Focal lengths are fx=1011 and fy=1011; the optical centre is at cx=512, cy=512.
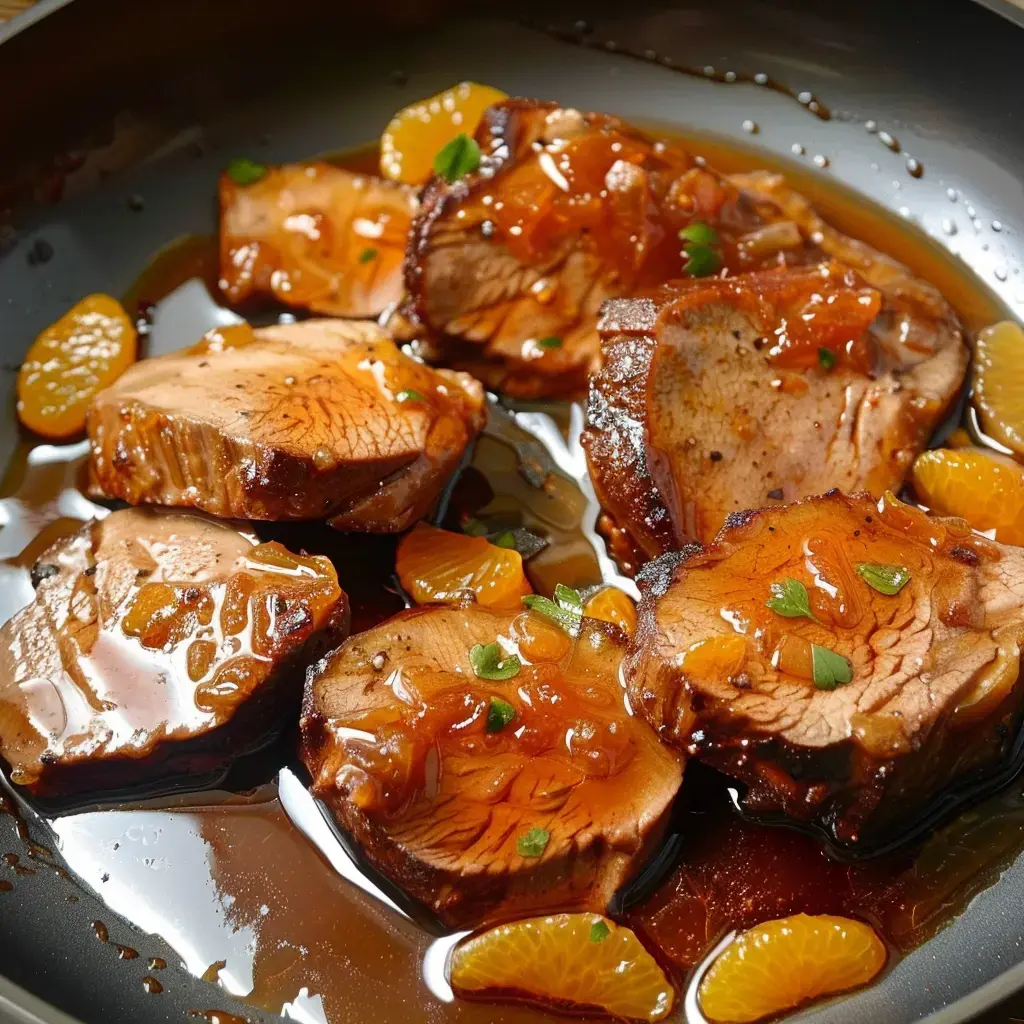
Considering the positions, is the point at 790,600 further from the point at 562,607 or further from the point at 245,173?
the point at 245,173

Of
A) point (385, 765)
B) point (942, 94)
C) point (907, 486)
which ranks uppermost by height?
point (942, 94)

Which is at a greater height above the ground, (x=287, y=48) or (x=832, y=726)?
(x=287, y=48)

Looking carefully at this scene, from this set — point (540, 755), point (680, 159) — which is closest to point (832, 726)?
point (540, 755)

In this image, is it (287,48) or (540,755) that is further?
(287,48)

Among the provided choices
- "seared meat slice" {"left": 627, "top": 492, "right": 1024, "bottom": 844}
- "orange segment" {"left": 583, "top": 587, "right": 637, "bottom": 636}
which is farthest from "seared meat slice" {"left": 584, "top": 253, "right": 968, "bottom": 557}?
"seared meat slice" {"left": 627, "top": 492, "right": 1024, "bottom": 844}

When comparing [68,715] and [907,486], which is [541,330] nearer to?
[907,486]

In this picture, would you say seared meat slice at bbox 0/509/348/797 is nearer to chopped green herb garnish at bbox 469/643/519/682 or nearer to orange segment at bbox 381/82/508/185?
chopped green herb garnish at bbox 469/643/519/682
